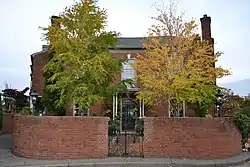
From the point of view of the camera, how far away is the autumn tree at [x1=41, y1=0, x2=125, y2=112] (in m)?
15.5

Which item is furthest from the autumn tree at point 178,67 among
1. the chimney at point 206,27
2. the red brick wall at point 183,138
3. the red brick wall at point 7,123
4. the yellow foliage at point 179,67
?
the red brick wall at point 7,123

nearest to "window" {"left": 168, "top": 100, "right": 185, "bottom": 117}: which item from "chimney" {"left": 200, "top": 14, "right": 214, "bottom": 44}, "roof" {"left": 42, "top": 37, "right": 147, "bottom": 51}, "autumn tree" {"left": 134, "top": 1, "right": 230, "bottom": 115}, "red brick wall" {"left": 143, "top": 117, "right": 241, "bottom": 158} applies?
"autumn tree" {"left": 134, "top": 1, "right": 230, "bottom": 115}

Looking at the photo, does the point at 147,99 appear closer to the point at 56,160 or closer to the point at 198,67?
the point at 198,67

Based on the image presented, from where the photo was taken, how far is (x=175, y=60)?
56.2ft

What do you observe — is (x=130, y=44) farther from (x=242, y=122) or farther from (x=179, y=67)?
(x=242, y=122)

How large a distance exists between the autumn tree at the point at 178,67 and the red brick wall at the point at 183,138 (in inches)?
151

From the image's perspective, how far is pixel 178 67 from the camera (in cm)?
1703

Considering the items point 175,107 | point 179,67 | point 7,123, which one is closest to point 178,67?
point 179,67

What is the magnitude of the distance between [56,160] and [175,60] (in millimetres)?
8537

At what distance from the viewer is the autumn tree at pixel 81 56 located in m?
15.5

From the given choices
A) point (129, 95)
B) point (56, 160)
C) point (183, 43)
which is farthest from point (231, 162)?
point (129, 95)

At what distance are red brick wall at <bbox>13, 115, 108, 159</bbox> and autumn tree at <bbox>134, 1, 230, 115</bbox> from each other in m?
5.64

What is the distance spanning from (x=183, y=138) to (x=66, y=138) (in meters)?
4.47

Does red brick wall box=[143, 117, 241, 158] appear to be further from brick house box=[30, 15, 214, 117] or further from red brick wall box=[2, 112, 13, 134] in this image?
red brick wall box=[2, 112, 13, 134]
